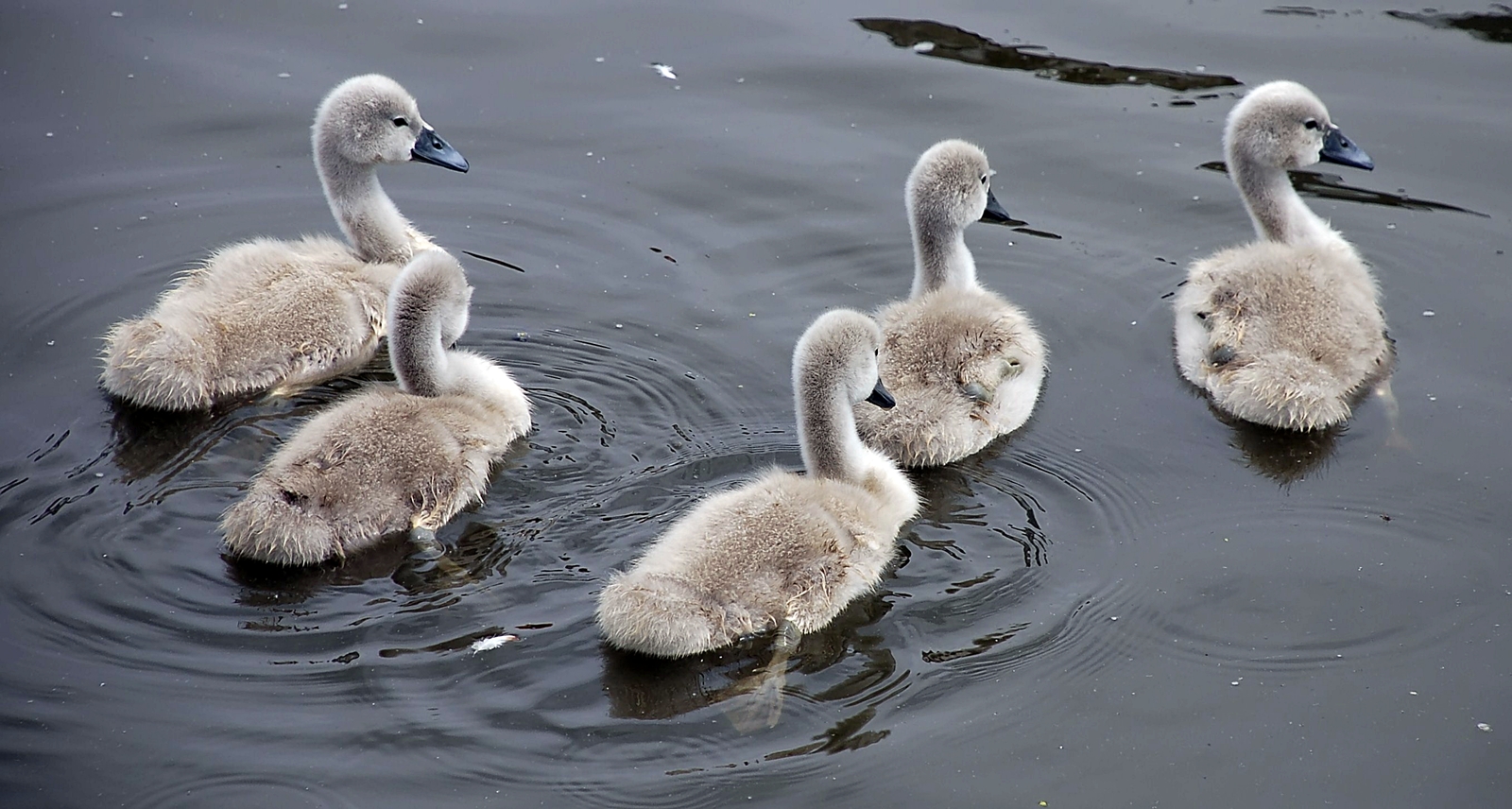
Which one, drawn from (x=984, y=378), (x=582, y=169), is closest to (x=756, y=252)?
(x=582, y=169)

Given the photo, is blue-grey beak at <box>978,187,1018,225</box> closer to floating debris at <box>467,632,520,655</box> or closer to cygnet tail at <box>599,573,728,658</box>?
cygnet tail at <box>599,573,728,658</box>

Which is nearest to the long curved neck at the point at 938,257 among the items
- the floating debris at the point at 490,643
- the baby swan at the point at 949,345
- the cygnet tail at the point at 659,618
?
the baby swan at the point at 949,345

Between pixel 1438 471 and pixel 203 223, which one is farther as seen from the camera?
pixel 203 223

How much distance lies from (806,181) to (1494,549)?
4.43 metres

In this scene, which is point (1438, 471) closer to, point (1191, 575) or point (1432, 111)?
point (1191, 575)

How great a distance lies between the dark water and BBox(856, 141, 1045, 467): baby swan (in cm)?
23

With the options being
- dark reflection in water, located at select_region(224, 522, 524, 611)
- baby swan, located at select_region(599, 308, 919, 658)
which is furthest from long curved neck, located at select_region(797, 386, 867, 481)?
dark reflection in water, located at select_region(224, 522, 524, 611)

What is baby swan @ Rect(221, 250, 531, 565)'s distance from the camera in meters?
5.91

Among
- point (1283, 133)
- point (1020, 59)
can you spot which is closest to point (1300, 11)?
point (1020, 59)

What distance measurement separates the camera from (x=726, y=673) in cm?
545

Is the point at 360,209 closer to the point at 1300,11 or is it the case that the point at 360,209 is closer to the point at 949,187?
the point at 949,187

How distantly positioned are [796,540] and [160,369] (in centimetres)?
304

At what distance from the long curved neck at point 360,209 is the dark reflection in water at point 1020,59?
13.9 feet

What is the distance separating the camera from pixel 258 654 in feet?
18.2
